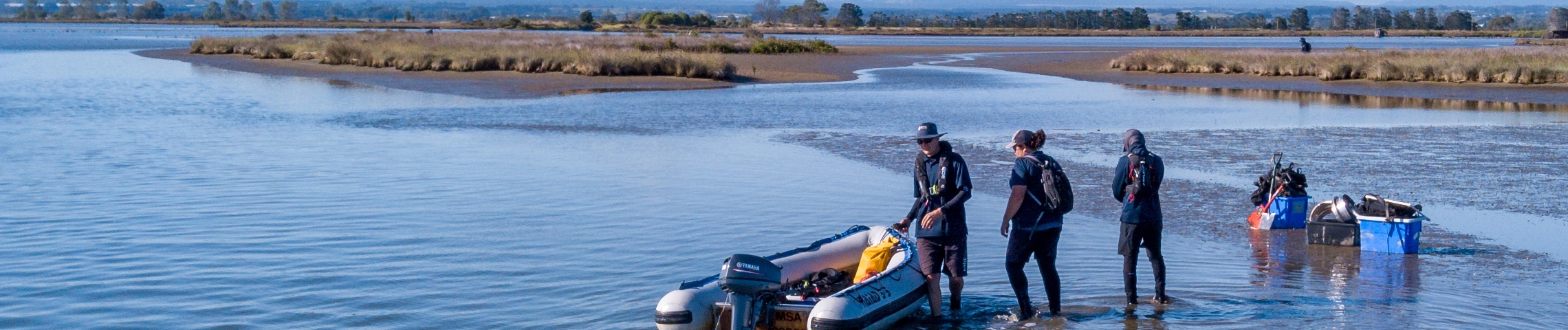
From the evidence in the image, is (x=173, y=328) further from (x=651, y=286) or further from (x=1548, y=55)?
(x=1548, y=55)

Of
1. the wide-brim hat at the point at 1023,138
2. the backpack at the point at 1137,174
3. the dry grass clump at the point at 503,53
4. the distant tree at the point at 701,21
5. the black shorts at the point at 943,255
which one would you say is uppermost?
the distant tree at the point at 701,21

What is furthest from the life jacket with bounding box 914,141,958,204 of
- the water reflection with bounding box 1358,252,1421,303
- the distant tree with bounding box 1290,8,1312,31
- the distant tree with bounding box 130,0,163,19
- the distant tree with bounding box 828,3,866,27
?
the distant tree with bounding box 130,0,163,19

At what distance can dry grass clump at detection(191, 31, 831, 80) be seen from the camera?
38.2 meters

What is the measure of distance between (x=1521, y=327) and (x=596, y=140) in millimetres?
14184

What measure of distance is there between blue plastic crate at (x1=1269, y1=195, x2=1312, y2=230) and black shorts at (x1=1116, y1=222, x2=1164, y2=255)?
11.9 feet

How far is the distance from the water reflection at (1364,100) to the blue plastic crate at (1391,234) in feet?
60.3

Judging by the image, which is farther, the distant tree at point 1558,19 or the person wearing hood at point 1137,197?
the distant tree at point 1558,19

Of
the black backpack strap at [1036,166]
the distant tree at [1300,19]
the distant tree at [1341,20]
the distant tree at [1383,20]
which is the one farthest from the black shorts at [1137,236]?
the distant tree at [1341,20]

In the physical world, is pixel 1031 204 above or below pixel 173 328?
above

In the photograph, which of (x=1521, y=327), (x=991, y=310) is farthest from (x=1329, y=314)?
(x=991, y=310)

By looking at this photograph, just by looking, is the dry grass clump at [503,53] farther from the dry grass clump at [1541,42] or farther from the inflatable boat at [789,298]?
the dry grass clump at [1541,42]

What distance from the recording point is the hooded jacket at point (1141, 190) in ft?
25.4

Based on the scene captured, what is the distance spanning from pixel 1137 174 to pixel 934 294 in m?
1.40

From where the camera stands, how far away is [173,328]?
820cm
